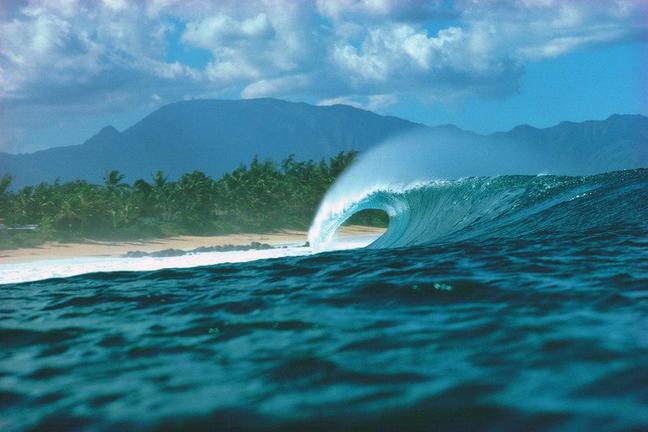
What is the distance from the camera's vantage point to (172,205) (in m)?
42.3

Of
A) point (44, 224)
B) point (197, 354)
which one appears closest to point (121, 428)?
point (197, 354)

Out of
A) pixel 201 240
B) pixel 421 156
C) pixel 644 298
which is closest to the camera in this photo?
pixel 644 298

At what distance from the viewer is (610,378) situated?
3.51 metres

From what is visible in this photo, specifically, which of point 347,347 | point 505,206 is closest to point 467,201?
point 505,206

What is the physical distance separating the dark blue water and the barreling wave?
373 centimetres

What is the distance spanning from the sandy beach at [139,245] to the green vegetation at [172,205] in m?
1.07

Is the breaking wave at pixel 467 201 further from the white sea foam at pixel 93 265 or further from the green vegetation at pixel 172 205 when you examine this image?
the green vegetation at pixel 172 205

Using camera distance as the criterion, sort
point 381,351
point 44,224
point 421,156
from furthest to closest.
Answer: point 44,224
point 421,156
point 381,351

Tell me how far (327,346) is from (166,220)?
38.1 m

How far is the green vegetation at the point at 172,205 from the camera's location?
118 ft

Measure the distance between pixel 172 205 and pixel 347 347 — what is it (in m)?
39.2

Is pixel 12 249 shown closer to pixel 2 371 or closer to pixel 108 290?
pixel 108 290

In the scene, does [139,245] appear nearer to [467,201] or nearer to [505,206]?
[467,201]

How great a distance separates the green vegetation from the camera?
36.0 meters
